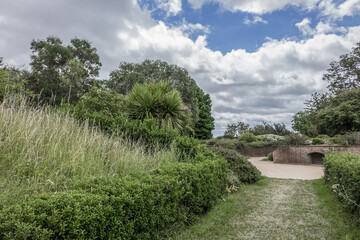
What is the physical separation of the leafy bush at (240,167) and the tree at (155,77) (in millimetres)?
18127

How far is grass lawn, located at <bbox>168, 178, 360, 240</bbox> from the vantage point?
12.5 feet

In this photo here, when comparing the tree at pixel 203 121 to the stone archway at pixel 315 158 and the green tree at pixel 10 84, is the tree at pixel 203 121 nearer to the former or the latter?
the stone archway at pixel 315 158

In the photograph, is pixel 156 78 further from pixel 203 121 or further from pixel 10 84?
pixel 10 84

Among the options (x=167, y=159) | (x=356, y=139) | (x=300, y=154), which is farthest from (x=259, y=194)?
(x=356, y=139)

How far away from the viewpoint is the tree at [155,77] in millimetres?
27141

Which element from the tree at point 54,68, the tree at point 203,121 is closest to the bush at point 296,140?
the tree at point 54,68

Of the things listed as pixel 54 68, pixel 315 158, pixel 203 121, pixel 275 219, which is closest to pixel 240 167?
pixel 275 219

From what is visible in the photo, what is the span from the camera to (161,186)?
11.3ft

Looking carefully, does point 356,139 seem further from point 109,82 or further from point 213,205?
point 109,82

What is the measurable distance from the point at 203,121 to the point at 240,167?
31.4 meters

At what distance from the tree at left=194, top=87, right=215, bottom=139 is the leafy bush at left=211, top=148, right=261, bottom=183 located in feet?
97.3

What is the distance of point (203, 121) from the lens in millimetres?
39656

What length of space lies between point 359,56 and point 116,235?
127 ft

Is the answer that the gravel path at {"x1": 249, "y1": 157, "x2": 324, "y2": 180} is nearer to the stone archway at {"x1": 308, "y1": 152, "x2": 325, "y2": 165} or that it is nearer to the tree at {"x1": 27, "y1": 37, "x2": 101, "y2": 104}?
the stone archway at {"x1": 308, "y1": 152, "x2": 325, "y2": 165}
